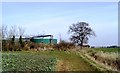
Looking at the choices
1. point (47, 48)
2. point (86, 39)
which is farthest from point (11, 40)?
point (86, 39)

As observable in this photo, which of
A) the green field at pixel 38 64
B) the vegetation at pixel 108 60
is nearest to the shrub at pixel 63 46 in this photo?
the vegetation at pixel 108 60

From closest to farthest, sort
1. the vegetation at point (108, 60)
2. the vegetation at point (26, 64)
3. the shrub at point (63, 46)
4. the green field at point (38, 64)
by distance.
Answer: the vegetation at point (26, 64) → the green field at point (38, 64) → the vegetation at point (108, 60) → the shrub at point (63, 46)

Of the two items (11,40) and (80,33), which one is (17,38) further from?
(80,33)

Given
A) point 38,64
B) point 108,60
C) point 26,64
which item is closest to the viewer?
point 26,64

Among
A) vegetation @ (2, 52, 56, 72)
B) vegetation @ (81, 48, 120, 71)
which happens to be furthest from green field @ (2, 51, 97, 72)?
vegetation @ (81, 48, 120, 71)

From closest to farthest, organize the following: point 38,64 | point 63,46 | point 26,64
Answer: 1. point 26,64
2. point 38,64
3. point 63,46

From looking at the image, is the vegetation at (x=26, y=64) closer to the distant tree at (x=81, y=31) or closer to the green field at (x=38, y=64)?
the green field at (x=38, y=64)

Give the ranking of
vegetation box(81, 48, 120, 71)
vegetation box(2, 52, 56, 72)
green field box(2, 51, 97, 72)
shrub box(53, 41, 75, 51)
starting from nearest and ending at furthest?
vegetation box(2, 52, 56, 72), green field box(2, 51, 97, 72), vegetation box(81, 48, 120, 71), shrub box(53, 41, 75, 51)

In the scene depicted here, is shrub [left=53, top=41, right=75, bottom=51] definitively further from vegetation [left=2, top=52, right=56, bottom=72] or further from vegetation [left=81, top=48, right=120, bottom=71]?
vegetation [left=2, top=52, right=56, bottom=72]

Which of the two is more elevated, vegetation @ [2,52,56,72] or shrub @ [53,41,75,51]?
shrub @ [53,41,75,51]

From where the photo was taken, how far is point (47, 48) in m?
37.2

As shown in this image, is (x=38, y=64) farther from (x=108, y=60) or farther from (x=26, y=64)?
(x=108, y=60)

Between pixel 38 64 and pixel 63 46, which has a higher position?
pixel 63 46

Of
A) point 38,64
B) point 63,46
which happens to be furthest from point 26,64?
point 63,46
